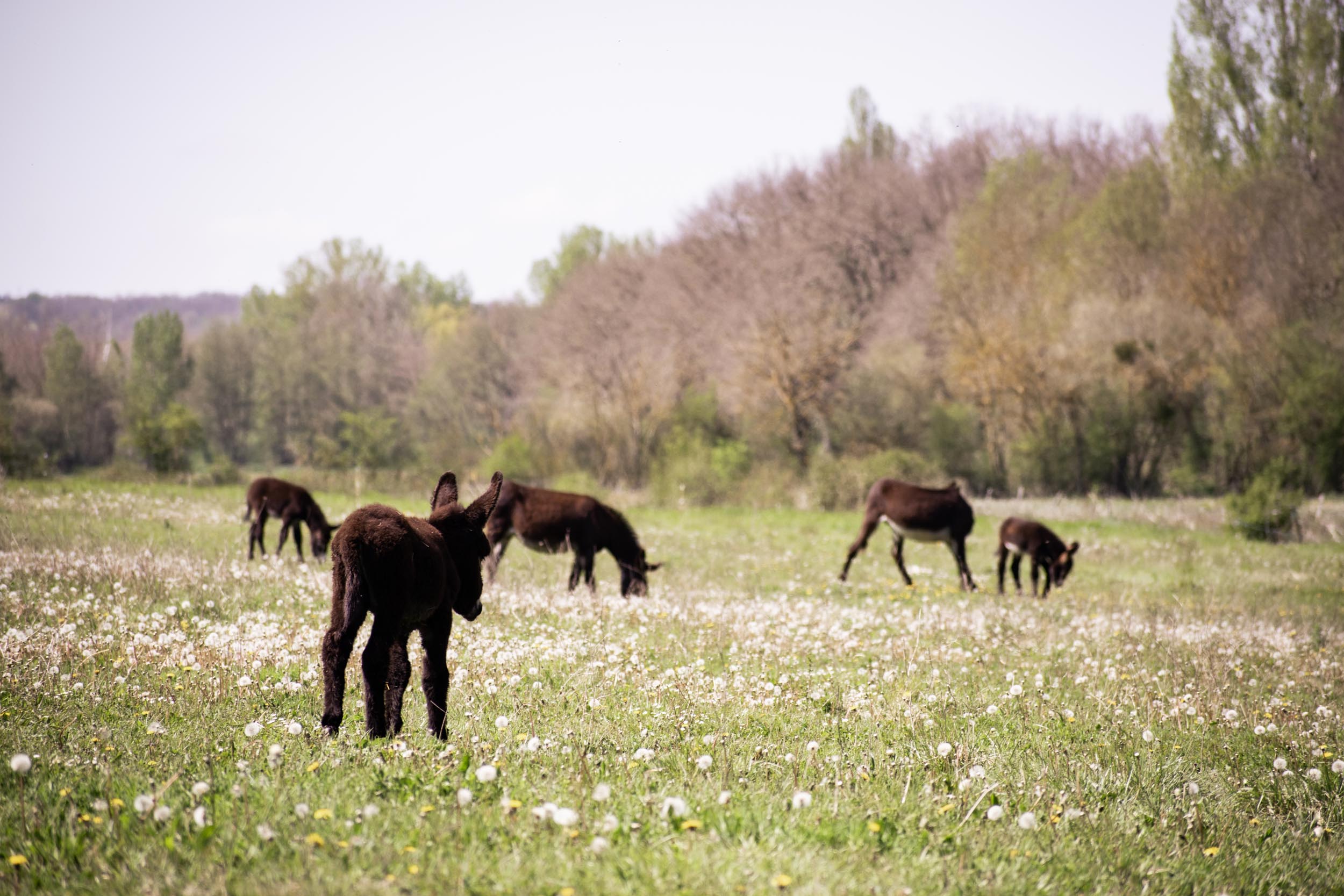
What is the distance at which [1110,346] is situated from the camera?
37281mm

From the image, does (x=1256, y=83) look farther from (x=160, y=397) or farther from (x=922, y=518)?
(x=160, y=397)

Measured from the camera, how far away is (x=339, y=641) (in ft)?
16.1

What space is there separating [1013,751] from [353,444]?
48.4m

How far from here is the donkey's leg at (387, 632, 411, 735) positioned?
5375 millimetres

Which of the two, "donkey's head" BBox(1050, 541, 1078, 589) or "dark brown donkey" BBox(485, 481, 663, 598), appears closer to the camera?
"dark brown donkey" BBox(485, 481, 663, 598)

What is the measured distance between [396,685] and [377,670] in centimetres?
42

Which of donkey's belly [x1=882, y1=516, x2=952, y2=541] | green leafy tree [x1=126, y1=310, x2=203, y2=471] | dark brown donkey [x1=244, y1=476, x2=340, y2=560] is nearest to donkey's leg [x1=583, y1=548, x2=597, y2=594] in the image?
dark brown donkey [x1=244, y1=476, x2=340, y2=560]

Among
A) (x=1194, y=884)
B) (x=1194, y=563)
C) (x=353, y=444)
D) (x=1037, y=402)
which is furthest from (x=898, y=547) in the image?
(x=353, y=444)

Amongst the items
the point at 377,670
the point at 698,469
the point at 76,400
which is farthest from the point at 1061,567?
the point at 76,400

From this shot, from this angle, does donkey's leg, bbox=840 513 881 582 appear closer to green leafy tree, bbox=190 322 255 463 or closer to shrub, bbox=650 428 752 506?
shrub, bbox=650 428 752 506

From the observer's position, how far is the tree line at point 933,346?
35.3 metres

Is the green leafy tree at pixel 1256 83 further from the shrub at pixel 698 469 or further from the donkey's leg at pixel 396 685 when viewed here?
the donkey's leg at pixel 396 685

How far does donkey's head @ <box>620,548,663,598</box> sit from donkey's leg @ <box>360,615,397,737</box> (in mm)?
7964

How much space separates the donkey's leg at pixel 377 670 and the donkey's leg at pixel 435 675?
0.70 feet
